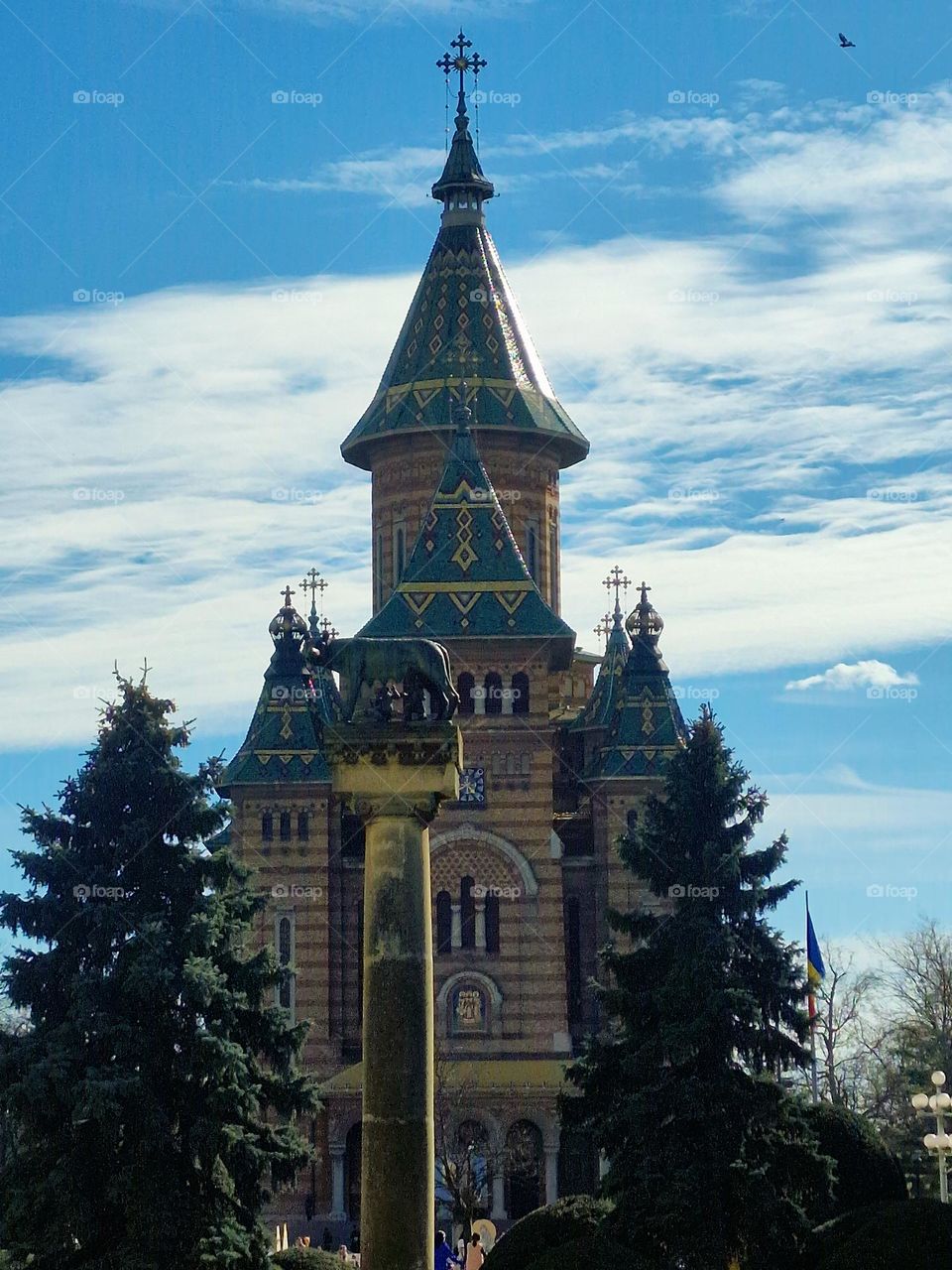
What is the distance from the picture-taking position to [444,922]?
198ft

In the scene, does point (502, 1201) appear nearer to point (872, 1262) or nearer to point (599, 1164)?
point (599, 1164)

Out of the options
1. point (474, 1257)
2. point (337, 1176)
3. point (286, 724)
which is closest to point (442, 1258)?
point (474, 1257)

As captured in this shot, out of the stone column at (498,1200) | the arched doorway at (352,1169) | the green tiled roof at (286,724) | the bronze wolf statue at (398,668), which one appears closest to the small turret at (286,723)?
the green tiled roof at (286,724)

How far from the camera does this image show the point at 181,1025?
33.6 meters

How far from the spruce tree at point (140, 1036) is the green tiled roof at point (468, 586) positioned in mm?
25508

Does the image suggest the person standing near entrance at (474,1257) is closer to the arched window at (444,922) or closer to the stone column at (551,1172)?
the stone column at (551,1172)

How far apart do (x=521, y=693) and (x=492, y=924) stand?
221 inches

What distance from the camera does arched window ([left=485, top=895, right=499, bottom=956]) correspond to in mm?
60031

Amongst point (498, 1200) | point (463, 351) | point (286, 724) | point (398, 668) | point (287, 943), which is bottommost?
point (498, 1200)

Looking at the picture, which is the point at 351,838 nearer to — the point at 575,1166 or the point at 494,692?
the point at 494,692

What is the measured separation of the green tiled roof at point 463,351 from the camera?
68.2 metres

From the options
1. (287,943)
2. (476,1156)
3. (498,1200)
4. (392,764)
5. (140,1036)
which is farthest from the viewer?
(287,943)

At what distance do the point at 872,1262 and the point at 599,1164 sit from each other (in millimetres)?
29759

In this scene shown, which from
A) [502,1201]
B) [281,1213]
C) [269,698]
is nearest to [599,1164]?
[502,1201]
